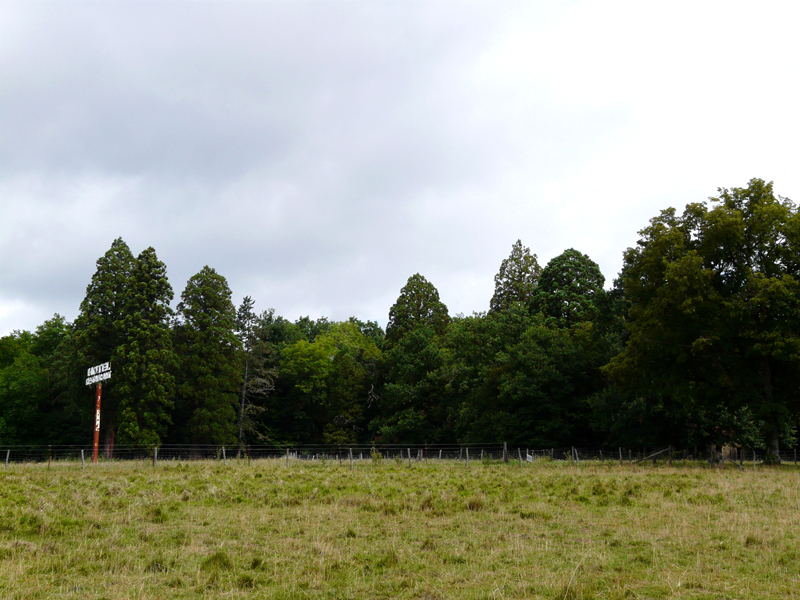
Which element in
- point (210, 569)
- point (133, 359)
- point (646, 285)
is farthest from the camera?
point (133, 359)

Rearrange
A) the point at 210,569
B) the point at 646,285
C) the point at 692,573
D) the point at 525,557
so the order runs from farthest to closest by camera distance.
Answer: the point at 646,285
the point at 525,557
the point at 210,569
the point at 692,573

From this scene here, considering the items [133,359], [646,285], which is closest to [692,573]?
[646,285]

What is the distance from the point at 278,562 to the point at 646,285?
98.7 ft

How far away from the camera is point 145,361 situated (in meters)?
49.0

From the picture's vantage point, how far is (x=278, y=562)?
29.9 feet

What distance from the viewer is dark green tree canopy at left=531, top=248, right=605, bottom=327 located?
196 feet

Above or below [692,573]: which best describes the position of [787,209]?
above

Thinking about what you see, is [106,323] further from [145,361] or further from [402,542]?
[402,542]

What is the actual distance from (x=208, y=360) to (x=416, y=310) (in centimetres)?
2733

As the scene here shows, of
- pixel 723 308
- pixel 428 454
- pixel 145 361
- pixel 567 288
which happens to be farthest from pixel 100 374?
pixel 567 288

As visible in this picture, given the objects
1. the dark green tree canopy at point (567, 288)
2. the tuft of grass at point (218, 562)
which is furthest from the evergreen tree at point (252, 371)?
the tuft of grass at point (218, 562)

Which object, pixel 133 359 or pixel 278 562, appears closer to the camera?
pixel 278 562

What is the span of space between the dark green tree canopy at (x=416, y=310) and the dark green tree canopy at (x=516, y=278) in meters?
6.71

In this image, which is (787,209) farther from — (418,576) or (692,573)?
(418,576)
